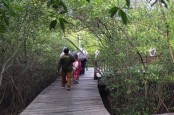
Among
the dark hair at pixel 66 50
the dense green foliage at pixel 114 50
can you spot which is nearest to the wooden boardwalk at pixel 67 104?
the dense green foliage at pixel 114 50

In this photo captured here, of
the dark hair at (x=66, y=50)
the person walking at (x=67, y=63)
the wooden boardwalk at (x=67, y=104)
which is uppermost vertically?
the dark hair at (x=66, y=50)

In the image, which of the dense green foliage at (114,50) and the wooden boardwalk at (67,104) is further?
the dense green foliage at (114,50)

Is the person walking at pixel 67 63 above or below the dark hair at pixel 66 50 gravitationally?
below

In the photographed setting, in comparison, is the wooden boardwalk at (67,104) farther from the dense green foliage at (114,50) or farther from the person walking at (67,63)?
the dense green foliage at (114,50)

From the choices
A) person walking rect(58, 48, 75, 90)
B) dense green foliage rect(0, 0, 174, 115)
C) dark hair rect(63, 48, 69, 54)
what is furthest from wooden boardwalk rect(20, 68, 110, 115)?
dark hair rect(63, 48, 69, 54)

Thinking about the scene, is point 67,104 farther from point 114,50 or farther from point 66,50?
point 114,50

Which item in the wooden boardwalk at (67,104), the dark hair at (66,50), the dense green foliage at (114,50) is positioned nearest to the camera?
the wooden boardwalk at (67,104)

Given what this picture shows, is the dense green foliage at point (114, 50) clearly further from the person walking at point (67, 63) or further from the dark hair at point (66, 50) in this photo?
the person walking at point (67, 63)

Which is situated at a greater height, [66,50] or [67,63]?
[66,50]

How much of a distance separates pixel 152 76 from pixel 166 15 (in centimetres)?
182

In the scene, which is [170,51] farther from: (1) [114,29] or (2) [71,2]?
(2) [71,2]

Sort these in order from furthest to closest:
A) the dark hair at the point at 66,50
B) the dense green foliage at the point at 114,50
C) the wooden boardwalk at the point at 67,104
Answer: the dark hair at the point at 66,50
the dense green foliage at the point at 114,50
the wooden boardwalk at the point at 67,104

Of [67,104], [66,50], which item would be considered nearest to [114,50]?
[66,50]

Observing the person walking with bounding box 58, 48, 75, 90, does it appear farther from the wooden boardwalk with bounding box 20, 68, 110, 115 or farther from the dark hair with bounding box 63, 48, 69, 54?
the wooden boardwalk with bounding box 20, 68, 110, 115
